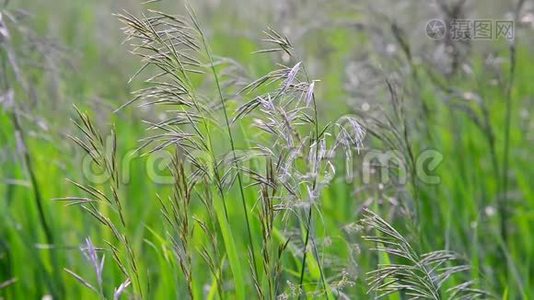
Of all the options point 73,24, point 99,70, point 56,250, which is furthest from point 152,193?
point 73,24

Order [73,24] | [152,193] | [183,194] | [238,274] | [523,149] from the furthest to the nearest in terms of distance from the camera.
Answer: [73,24], [523,149], [152,193], [238,274], [183,194]

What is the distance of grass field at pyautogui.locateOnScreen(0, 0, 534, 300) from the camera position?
122cm

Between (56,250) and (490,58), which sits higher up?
(490,58)

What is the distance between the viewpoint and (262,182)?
119 cm

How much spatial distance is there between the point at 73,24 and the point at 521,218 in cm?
328

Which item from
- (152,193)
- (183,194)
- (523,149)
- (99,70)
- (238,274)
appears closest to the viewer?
(183,194)

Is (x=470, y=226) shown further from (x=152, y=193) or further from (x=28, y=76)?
(x=28, y=76)

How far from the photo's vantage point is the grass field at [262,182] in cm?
122

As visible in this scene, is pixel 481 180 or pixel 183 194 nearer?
pixel 183 194

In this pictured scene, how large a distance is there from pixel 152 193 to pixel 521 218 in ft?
3.50

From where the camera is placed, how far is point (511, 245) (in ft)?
7.32

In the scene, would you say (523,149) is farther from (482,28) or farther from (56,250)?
(56,250)

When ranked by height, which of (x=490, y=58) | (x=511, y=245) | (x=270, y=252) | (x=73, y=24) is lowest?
(x=511, y=245)

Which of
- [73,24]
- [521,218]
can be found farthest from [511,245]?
[73,24]
